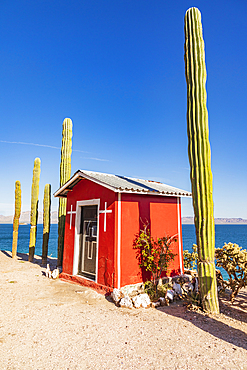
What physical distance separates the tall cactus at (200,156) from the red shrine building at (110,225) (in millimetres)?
2256

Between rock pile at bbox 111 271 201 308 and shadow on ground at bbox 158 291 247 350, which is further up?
rock pile at bbox 111 271 201 308

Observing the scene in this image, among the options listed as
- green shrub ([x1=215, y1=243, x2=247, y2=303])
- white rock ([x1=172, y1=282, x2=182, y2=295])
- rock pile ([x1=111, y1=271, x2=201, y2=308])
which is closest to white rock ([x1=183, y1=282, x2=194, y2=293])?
rock pile ([x1=111, y1=271, x2=201, y2=308])

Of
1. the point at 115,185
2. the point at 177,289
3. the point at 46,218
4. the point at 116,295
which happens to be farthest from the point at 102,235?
the point at 46,218

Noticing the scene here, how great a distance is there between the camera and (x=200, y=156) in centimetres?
633

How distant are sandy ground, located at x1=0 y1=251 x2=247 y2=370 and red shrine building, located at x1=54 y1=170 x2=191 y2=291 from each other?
1.15 metres

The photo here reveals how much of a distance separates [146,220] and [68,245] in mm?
3825

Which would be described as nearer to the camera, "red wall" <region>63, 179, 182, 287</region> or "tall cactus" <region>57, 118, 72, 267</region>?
"red wall" <region>63, 179, 182, 287</region>

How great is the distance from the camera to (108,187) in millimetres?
7625

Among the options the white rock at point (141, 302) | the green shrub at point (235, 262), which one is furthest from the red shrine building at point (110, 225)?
the green shrub at point (235, 262)

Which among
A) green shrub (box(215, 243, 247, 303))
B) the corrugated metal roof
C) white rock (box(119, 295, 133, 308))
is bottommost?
white rock (box(119, 295, 133, 308))

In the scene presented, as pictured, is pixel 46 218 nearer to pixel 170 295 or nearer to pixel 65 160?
pixel 65 160

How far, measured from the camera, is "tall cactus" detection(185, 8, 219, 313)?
6070 millimetres

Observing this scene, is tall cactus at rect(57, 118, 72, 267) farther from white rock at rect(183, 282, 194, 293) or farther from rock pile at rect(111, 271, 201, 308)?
white rock at rect(183, 282, 194, 293)

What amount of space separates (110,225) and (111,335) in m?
3.43
